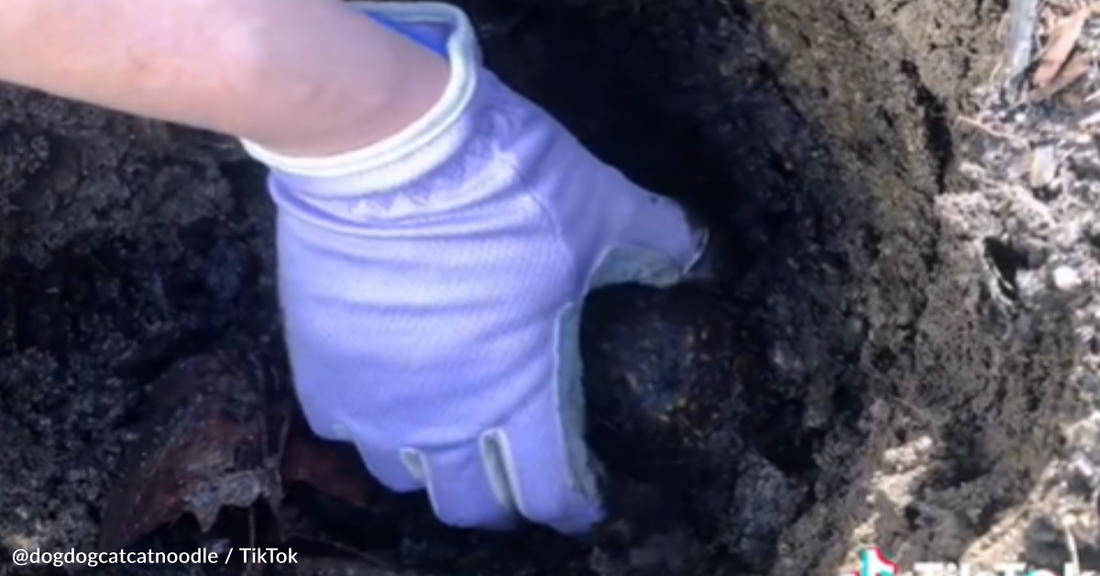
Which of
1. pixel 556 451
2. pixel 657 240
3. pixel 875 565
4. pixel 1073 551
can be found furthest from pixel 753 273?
pixel 1073 551

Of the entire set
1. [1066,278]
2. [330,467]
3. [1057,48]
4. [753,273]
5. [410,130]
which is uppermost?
[1057,48]

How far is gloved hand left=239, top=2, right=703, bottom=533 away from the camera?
131 cm

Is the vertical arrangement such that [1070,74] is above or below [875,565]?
above

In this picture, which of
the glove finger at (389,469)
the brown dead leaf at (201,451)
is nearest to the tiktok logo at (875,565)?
the glove finger at (389,469)

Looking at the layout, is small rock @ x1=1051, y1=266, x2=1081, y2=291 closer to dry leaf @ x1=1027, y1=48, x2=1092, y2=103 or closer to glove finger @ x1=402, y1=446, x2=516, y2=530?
dry leaf @ x1=1027, y1=48, x2=1092, y2=103

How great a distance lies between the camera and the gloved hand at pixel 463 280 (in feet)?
4.29

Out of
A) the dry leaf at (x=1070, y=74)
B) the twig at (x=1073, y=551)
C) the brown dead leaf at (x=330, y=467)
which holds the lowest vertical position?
the brown dead leaf at (x=330, y=467)

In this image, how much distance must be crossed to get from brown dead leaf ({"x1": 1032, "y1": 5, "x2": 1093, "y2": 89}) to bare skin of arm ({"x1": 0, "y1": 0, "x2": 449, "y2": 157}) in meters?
0.51

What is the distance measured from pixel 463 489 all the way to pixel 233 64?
509 millimetres

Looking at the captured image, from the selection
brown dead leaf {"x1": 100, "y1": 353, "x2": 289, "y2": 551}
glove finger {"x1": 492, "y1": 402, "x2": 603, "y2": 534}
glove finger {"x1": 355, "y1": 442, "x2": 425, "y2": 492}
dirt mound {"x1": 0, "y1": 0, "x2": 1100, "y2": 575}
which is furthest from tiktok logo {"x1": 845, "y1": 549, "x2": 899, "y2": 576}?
brown dead leaf {"x1": 100, "y1": 353, "x2": 289, "y2": 551}

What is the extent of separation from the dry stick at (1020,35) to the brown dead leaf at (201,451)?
79 centimetres

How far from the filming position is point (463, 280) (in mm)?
1360

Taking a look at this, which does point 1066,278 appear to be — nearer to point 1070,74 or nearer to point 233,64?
point 1070,74

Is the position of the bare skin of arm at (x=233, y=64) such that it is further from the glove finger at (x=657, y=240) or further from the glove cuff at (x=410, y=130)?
the glove finger at (x=657, y=240)
